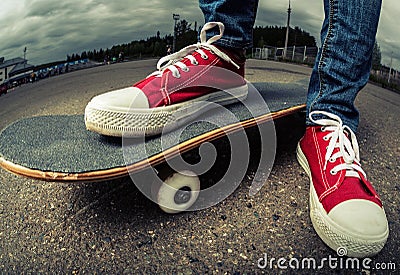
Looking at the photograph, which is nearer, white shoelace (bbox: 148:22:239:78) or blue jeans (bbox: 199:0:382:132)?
blue jeans (bbox: 199:0:382:132)

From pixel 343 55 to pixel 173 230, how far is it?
871 mm

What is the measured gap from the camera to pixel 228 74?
1.50 meters

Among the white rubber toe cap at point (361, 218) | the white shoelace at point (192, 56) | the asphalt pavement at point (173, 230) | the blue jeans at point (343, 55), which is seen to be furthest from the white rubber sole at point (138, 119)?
the white rubber toe cap at point (361, 218)

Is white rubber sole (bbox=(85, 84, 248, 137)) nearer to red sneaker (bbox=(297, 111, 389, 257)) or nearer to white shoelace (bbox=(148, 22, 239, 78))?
white shoelace (bbox=(148, 22, 239, 78))

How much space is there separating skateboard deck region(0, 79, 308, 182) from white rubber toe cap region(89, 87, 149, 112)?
0.40 feet

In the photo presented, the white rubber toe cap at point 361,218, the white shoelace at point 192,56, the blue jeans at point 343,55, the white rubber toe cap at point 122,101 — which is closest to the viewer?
the white rubber toe cap at point 361,218

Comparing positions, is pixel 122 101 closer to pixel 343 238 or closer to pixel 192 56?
pixel 192 56

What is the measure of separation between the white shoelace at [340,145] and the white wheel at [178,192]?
0.47 metres

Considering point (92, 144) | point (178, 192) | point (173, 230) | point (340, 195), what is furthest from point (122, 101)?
point (340, 195)

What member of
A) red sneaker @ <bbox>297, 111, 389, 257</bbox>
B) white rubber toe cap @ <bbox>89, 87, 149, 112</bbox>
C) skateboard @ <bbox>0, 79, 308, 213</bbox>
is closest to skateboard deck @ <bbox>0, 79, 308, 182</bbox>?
skateboard @ <bbox>0, 79, 308, 213</bbox>

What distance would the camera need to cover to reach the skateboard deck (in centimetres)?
104

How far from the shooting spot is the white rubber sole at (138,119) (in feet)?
3.78

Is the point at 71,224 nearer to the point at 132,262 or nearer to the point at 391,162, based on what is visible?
the point at 132,262

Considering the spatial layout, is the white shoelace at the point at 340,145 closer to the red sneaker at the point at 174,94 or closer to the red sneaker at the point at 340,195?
the red sneaker at the point at 340,195
